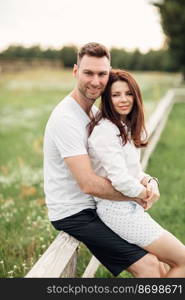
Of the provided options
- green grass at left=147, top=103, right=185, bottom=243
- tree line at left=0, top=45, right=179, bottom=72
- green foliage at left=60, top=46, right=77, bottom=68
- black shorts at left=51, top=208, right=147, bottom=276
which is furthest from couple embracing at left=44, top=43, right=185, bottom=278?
green foliage at left=60, top=46, right=77, bottom=68

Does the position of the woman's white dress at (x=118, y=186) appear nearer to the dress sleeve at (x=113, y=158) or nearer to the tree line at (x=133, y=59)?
the dress sleeve at (x=113, y=158)

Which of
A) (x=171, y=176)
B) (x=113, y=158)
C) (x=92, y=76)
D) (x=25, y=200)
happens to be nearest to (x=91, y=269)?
(x=113, y=158)

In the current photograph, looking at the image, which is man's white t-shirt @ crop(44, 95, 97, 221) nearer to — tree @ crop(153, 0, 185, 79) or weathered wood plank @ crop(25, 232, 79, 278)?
weathered wood plank @ crop(25, 232, 79, 278)

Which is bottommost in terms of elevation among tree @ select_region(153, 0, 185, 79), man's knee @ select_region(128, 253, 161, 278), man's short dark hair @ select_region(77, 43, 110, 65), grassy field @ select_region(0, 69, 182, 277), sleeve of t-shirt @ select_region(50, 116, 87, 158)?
grassy field @ select_region(0, 69, 182, 277)

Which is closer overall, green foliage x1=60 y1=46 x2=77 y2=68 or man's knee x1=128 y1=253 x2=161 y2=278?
man's knee x1=128 y1=253 x2=161 y2=278

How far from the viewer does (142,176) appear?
12.1 feet

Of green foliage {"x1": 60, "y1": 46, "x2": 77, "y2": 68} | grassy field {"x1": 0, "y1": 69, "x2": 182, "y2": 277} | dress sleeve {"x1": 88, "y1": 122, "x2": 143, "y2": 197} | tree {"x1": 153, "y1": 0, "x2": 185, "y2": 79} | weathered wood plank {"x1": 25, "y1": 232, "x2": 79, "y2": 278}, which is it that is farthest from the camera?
green foliage {"x1": 60, "y1": 46, "x2": 77, "y2": 68}

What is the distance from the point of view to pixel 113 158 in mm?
3297

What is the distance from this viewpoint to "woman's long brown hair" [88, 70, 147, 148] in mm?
3494

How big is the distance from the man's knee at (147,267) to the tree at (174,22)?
33.3 m

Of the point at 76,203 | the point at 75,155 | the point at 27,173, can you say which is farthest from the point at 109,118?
the point at 27,173

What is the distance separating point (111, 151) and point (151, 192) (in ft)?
1.47

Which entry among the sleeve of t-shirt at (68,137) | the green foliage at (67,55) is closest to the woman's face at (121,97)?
the sleeve of t-shirt at (68,137)

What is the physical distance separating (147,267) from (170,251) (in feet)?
0.61
